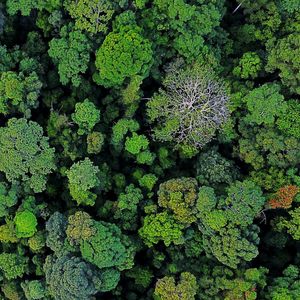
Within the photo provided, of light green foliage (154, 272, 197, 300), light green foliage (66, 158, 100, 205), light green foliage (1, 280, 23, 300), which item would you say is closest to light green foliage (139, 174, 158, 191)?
light green foliage (66, 158, 100, 205)

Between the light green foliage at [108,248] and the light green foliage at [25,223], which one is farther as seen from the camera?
the light green foliage at [25,223]

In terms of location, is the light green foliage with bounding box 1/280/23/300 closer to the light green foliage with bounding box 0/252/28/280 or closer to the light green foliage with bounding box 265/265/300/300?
the light green foliage with bounding box 0/252/28/280

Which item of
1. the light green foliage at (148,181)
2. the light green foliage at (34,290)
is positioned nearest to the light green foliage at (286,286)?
the light green foliage at (148,181)

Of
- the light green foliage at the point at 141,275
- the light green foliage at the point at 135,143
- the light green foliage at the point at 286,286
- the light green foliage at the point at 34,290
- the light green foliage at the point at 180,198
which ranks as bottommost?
the light green foliage at the point at 34,290

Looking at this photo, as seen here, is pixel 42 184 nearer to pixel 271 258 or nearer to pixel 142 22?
pixel 142 22

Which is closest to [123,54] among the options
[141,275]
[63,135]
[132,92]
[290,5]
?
[132,92]

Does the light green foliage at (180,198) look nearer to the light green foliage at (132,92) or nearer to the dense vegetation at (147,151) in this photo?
the dense vegetation at (147,151)

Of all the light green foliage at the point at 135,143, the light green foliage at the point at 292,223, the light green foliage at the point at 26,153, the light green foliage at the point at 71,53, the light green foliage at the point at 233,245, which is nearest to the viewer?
the light green foliage at the point at 233,245
